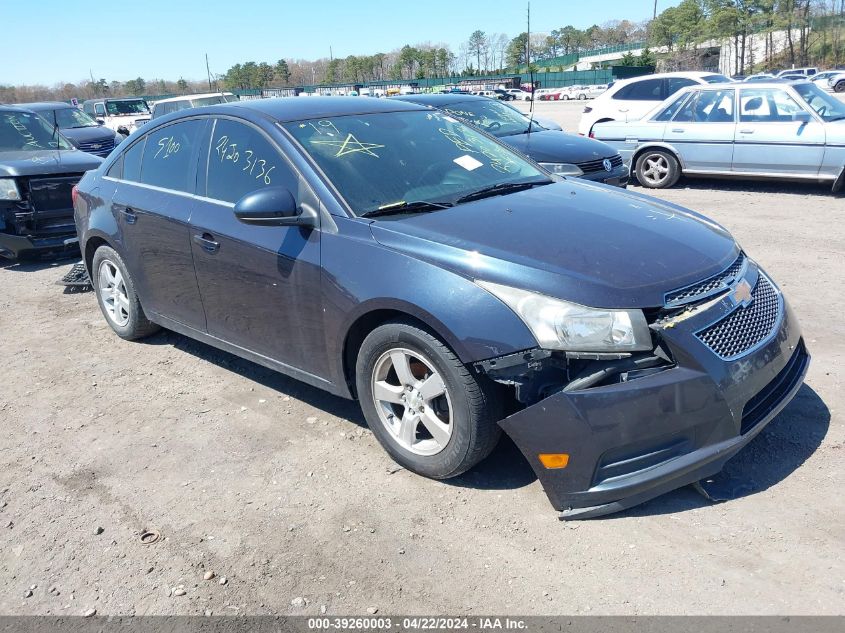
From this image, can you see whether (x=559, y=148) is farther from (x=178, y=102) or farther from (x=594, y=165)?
(x=178, y=102)

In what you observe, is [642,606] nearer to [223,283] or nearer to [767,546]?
[767,546]

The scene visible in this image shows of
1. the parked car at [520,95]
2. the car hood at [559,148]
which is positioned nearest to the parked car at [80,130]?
the car hood at [559,148]

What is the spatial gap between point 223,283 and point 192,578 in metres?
1.82

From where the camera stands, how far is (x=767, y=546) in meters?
2.83

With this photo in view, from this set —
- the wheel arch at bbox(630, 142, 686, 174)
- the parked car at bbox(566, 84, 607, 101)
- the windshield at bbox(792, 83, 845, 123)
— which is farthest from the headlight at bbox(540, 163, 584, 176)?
the parked car at bbox(566, 84, 607, 101)

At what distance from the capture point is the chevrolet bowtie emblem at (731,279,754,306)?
3172 mm

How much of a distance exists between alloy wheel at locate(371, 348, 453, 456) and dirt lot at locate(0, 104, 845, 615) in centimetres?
24

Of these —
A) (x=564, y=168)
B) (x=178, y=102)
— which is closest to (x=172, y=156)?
(x=564, y=168)

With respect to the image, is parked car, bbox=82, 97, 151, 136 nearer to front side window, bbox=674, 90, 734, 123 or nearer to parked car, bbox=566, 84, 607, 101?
front side window, bbox=674, 90, 734, 123

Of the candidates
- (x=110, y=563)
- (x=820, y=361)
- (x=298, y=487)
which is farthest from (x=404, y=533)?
(x=820, y=361)

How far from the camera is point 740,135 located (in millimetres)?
10453

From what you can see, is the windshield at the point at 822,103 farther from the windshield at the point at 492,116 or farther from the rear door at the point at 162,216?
the rear door at the point at 162,216

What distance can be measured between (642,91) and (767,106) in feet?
12.9

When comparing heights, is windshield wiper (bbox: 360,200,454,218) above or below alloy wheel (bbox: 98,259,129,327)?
above
